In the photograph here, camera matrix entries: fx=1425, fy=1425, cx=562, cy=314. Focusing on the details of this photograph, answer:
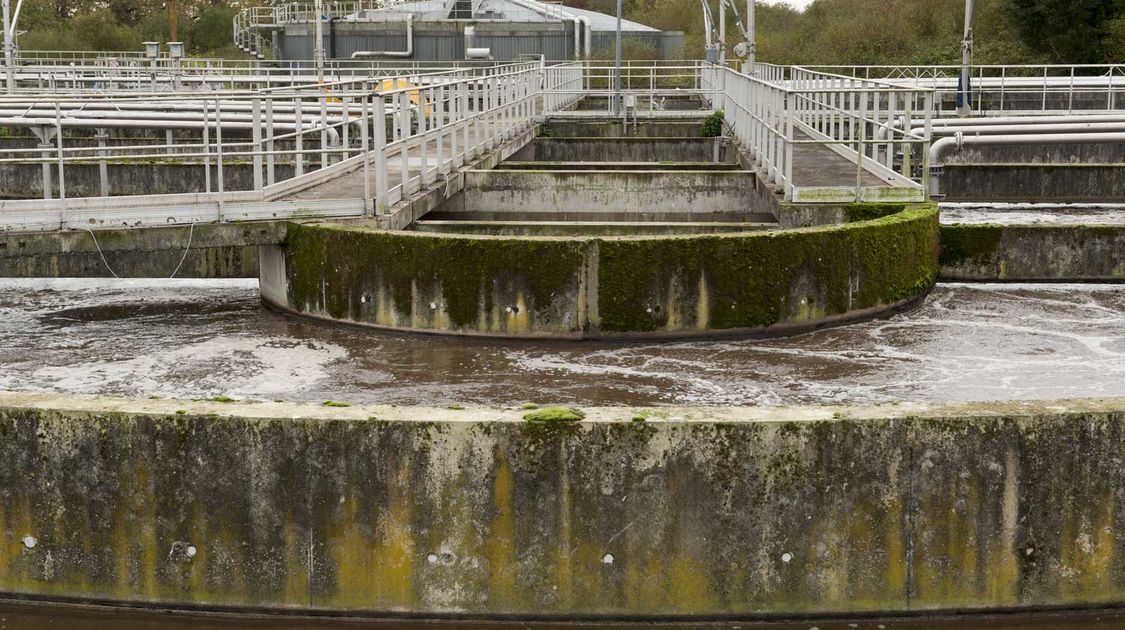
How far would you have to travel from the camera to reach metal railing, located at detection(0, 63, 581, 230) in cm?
1263

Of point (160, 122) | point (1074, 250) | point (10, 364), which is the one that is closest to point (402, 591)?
point (10, 364)

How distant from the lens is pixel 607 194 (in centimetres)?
1798

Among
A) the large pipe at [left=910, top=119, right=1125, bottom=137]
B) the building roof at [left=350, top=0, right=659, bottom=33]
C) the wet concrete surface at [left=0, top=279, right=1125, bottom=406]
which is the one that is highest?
the building roof at [left=350, top=0, right=659, bottom=33]

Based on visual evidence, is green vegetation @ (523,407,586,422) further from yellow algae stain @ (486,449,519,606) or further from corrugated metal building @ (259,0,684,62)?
corrugated metal building @ (259,0,684,62)

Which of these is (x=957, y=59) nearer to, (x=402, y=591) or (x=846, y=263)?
(x=846, y=263)

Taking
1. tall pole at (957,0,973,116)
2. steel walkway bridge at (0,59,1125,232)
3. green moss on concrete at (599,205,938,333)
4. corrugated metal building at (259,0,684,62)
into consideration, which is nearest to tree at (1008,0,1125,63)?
steel walkway bridge at (0,59,1125,232)

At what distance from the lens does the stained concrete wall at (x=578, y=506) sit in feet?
22.8

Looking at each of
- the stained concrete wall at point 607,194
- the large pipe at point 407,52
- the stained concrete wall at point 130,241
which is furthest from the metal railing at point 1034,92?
the large pipe at point 407,52

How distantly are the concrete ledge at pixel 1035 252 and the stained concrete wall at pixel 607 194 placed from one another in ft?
10.7

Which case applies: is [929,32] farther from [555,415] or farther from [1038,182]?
[555,415]

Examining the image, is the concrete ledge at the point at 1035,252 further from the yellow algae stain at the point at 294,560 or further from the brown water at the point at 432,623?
the yellow algae stain at the point at 294,560

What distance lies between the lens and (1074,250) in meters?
15.1

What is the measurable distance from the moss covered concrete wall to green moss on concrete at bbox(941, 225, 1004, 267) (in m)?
2.66

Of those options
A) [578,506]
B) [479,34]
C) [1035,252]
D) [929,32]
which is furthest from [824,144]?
[479,34]
